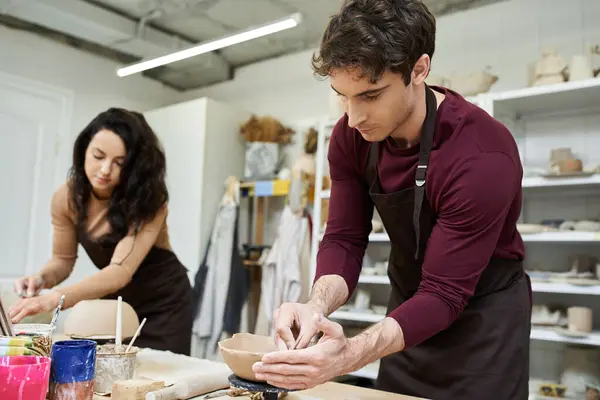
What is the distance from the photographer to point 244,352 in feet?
3.24

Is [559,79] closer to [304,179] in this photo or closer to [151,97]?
[304,179]

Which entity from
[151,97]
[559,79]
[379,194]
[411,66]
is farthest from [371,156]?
[151,97]

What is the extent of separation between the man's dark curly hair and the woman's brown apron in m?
1.21

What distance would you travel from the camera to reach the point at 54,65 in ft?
14.5

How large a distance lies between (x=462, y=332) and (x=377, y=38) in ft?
2.54

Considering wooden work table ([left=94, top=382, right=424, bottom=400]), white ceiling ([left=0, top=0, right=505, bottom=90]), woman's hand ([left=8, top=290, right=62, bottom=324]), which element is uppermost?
white ceiling ([left=0, top=0, right=505, bottom=90])

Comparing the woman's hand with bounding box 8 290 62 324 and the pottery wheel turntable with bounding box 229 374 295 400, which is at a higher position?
the woman's hand with bounding box 8 290 62 324

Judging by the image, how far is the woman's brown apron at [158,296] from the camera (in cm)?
195

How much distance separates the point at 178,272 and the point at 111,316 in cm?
66

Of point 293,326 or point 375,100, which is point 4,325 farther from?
point 375,100

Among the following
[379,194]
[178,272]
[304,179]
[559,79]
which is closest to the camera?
[379,194]

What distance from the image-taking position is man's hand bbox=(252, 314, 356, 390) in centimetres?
93

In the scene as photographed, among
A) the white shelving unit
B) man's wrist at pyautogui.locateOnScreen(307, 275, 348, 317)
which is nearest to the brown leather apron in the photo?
man's wrist at pyautogui.locateOnScreen(307, 275, 348, 317)

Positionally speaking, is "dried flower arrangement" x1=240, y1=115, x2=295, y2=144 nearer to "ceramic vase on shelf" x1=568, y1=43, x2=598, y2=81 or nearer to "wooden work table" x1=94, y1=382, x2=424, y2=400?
"ceramic vase on shelf" x1=568, y1=43, x2=598, y2=81
